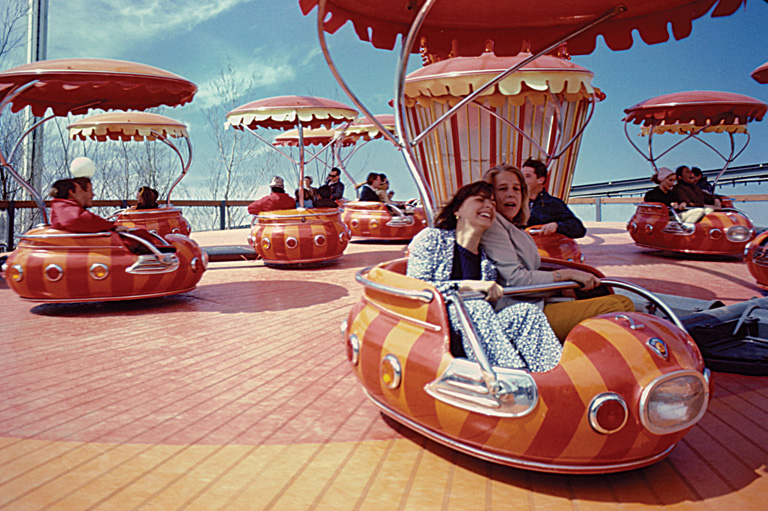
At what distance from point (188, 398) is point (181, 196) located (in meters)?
17.2

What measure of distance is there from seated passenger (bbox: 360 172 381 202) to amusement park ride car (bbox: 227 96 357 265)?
292 cm

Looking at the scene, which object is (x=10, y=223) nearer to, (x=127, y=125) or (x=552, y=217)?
(x=127, y=125)

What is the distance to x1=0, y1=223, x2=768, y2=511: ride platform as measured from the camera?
6.72ft

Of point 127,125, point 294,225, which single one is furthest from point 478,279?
point 127,125

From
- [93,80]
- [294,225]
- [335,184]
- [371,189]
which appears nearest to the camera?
[93,80]

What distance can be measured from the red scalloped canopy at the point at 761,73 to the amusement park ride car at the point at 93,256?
24.6 ft

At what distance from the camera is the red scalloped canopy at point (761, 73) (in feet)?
26.6

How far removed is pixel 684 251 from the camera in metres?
8.41

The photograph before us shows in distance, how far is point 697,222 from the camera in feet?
27.1

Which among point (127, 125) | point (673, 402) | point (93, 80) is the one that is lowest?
point (673, 402)

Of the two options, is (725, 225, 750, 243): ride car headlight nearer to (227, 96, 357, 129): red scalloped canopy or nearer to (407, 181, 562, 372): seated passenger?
(227, 96, 357, 129): red scalloped canopy

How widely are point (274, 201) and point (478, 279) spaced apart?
5791mm

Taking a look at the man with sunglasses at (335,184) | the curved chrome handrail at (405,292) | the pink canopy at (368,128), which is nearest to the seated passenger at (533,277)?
the curved chrome handrail at (405,292)

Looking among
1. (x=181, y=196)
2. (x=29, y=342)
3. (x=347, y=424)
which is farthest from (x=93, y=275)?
(x=181, y=196)
